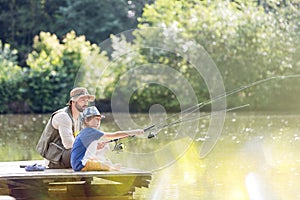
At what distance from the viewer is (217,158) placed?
44.3 ft

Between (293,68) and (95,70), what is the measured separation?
5.87 m

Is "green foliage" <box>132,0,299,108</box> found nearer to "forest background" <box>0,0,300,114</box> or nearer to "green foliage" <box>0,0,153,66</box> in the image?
"forest background" <box>0,0,300,114</box>

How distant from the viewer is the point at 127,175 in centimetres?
859

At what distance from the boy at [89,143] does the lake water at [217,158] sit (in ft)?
3.45

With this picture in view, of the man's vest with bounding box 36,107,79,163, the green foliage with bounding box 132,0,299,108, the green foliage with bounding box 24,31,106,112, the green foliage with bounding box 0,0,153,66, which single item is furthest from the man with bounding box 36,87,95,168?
the green foliage with bounding box 0,0,153,66

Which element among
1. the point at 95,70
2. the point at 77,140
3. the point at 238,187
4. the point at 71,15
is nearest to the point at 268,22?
the point at 95,70

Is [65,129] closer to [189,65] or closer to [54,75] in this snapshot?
[189,65]

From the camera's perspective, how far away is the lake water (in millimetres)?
10102

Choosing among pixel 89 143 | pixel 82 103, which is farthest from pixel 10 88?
pixel 89 143

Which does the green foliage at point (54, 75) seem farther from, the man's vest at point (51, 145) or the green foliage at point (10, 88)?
the man's vest at point (51, 145)

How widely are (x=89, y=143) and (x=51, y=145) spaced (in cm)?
64

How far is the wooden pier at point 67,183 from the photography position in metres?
8.57

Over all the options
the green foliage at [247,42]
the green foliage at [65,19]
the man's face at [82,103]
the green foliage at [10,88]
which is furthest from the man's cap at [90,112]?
the green foliage at [65,19]

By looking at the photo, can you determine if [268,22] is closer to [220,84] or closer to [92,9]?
[220,84]
